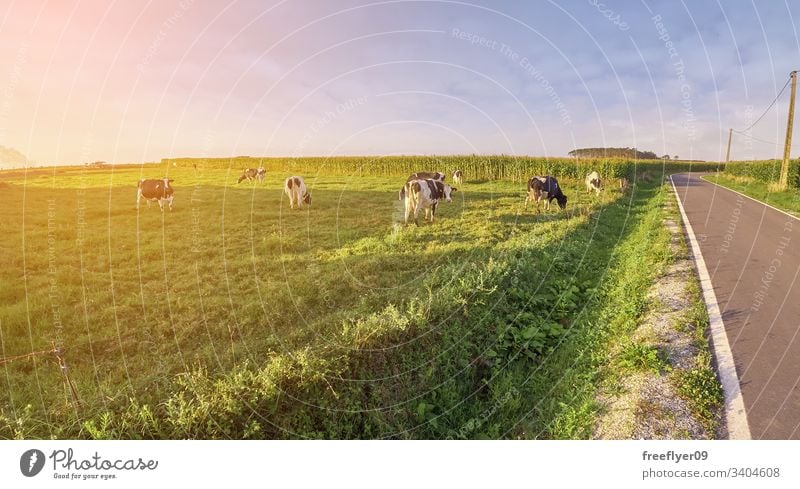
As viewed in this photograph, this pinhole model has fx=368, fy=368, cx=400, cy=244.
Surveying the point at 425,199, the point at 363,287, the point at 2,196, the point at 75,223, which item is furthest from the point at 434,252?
the point at 75,223

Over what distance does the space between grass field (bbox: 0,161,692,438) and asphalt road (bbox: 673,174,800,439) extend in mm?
1064

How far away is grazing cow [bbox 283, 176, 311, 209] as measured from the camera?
583 inches

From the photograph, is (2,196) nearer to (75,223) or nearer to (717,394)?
(75,223)

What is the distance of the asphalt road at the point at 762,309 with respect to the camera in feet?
10.1

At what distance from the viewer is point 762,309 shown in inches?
192

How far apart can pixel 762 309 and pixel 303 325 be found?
6198 millimetres

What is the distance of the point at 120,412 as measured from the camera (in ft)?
9.83

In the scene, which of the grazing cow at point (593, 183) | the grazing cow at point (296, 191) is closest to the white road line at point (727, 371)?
the grazing cow at point (296, 191)

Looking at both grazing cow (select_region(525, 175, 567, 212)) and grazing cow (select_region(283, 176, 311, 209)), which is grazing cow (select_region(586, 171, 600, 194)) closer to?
grazing cow (select_region(525, 175, 567, 212))

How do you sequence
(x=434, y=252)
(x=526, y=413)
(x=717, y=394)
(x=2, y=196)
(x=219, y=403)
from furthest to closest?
(x=434, y=252)
(x=2, y=196)
(x=526, y=413)
(x=717, y=394)
(x=219, y=403)

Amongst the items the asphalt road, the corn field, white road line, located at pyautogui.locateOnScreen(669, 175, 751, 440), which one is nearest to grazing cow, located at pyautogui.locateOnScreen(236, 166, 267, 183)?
the corn field

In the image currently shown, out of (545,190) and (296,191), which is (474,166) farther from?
(296,191)

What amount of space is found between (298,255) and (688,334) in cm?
713

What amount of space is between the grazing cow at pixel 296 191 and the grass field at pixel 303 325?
14.2ft
